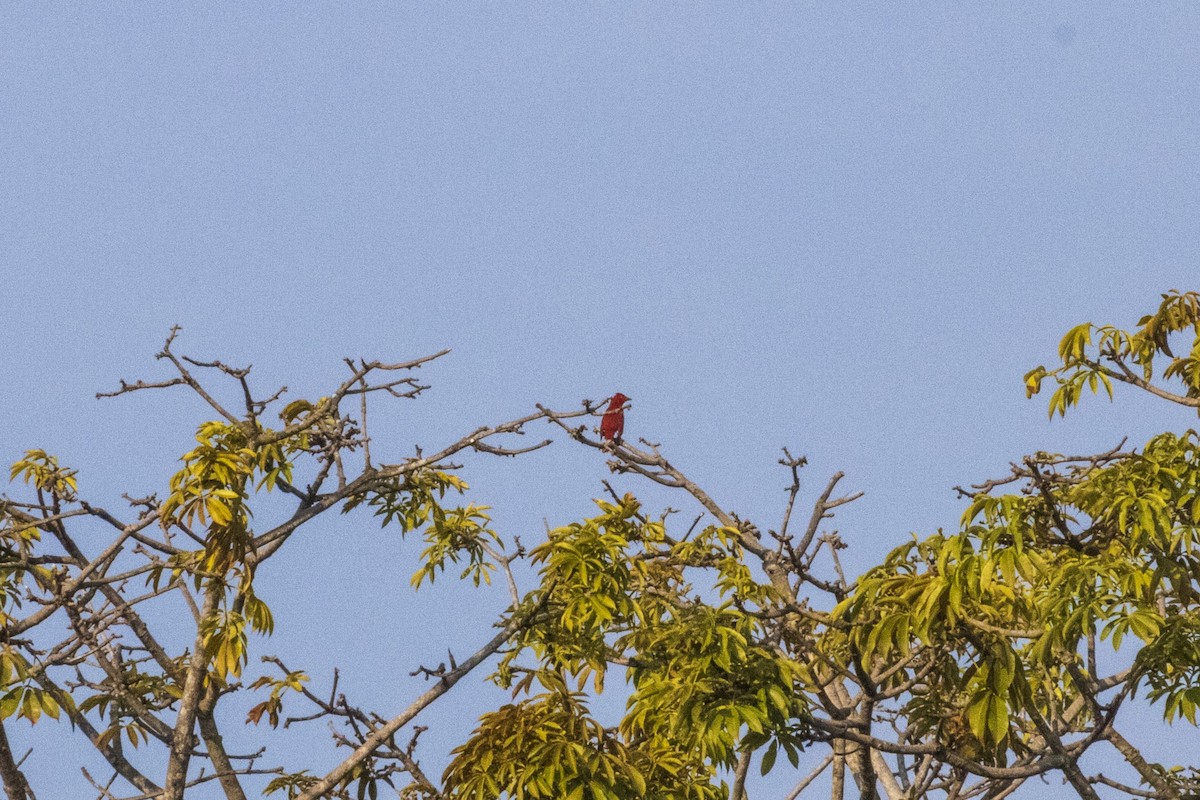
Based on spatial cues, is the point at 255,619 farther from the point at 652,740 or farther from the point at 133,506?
the point at 652,740

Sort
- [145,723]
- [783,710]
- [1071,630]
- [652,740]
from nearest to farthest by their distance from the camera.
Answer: [1071,630] < [783,710] < [145,723] < [652,740]

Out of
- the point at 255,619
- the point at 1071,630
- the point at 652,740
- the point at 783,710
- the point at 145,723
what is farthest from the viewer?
the point at 652,740

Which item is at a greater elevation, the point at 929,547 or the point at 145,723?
the point at 145,723

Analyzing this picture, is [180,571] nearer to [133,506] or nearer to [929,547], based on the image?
[133,506]

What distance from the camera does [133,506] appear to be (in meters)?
6.92

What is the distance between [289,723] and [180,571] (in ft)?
4.17

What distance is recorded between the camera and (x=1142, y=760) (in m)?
7.56

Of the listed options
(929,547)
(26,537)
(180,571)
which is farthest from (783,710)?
(26,537)

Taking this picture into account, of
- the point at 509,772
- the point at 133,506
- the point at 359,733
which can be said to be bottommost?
the point at 509,772

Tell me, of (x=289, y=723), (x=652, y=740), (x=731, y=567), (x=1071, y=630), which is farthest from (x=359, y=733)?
(x=1071, y=630)

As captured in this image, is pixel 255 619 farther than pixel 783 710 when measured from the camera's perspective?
Yes

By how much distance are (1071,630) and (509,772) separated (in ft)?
8.64

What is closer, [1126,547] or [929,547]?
[929,547]

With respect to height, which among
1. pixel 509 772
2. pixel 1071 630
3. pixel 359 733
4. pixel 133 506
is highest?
pixel 133 506
